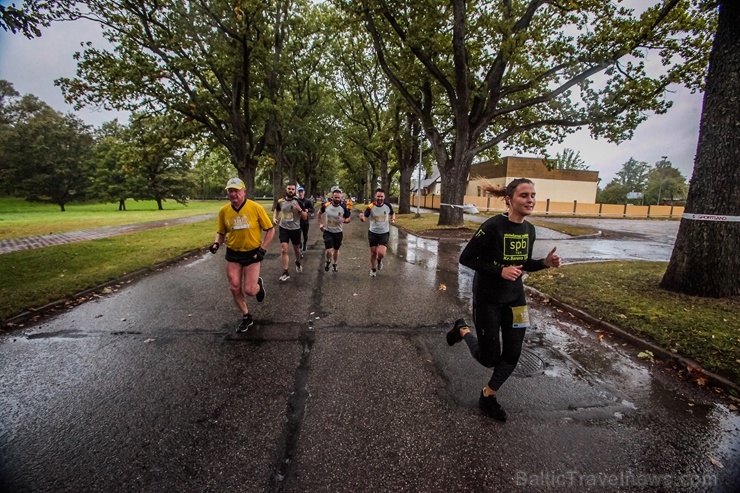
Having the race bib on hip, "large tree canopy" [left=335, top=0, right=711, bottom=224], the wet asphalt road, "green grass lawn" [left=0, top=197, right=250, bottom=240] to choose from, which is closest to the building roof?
"large tree canopy" [left=335, top=0, right=711, bottom=224]

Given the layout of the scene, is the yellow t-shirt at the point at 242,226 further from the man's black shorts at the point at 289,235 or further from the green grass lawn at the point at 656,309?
the green grass lawn at the point at 656,309

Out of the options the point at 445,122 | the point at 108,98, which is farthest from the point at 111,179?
the point at 445,122

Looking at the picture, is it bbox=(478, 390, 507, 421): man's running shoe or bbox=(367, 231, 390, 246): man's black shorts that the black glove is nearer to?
bbox=(367, 231, 390, 246): man's black shorts

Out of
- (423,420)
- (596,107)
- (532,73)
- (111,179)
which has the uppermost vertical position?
(532,73)

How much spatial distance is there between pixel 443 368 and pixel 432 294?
2.90 meters

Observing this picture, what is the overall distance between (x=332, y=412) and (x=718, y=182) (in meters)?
7.30

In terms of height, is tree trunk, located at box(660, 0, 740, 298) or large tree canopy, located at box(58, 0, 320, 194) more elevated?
large tree canopy, located at box(58, 0, 320, 194)

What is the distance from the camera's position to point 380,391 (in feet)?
10.8

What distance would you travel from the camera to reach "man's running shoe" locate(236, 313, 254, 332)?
4.73 metres

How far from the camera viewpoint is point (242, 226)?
4.75m

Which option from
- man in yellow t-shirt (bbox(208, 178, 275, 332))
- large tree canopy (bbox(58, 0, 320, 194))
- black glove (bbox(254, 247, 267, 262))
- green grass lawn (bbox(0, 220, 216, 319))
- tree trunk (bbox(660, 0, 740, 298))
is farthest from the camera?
large tree canopy (bbox(58, 0, 320, 194))

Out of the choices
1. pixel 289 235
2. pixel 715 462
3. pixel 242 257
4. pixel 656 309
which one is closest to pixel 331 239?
pixel 289 235

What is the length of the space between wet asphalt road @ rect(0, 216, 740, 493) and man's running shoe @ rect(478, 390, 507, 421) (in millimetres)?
81

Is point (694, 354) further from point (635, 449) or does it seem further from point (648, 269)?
point (648, 269)
